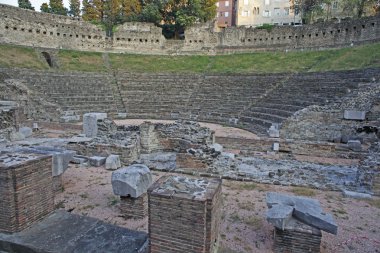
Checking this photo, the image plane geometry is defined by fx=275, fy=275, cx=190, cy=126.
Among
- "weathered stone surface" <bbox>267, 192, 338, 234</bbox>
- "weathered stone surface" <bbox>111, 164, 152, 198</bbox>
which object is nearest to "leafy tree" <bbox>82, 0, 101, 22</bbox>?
"weathered stone surface" <bbox>111, 164, 152, 198</bbox>

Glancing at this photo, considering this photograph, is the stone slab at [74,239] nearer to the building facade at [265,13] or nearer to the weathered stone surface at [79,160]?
the weathered stone surface at [79,160]

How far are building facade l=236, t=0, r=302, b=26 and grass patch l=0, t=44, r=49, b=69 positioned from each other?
123 ft

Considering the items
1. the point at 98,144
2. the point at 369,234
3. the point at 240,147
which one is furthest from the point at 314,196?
the point at 98,144

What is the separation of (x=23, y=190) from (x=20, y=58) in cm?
2719

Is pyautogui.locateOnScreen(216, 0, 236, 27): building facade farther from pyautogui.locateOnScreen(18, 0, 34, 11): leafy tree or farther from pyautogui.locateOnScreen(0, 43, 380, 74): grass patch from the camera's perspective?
pyautogui.locateOnScreen(18, 0, 34, 11): leafy tree

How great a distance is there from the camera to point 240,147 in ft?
44.8

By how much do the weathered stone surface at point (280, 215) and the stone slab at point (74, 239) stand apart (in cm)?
210

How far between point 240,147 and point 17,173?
1059 centimetres

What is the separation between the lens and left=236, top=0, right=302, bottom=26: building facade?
4950cm

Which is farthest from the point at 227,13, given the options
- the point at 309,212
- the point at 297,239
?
the point at 297,239

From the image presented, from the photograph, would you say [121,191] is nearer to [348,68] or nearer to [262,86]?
[262,86]

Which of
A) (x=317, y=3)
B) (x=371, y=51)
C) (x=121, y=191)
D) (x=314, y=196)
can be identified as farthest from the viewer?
(x=317, y=3)

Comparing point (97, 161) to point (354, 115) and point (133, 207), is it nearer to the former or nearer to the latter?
point (133, 207)

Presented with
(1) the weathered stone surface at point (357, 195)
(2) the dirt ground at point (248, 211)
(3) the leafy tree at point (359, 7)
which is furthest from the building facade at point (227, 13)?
(2) the dirt ground at point (248, 211)
